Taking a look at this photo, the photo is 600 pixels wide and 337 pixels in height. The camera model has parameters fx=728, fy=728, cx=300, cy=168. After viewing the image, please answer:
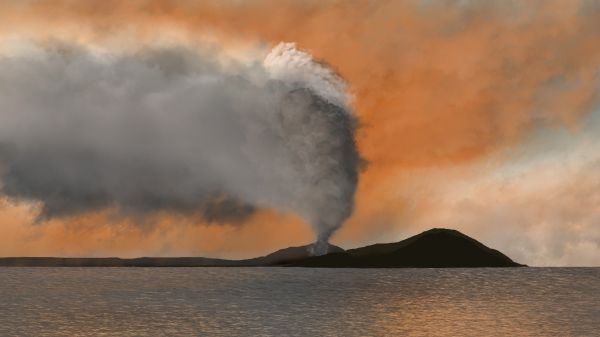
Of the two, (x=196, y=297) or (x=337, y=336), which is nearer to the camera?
(x=337, y=336)

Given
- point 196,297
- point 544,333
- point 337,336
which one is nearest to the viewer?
point 337,336

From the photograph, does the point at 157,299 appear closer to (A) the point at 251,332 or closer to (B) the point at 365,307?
(B) the point at 365,307

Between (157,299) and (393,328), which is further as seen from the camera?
(157,299)

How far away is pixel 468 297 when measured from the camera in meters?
131

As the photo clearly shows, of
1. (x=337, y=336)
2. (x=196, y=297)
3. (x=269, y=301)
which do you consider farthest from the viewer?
(x=196, y=297)

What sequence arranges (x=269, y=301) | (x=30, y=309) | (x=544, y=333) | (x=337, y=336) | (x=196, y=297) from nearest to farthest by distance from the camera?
1. (x=337, y=336)
2. (x=544, y=333)
3. (x=30, y=309)
4. (x=269, y=301)
5. (x=196, y=297)

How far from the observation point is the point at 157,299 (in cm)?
12256

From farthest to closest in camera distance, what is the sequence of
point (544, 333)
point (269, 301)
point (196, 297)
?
1. point (196, 297)
2. point (269, 301)
3. point (544, 333)

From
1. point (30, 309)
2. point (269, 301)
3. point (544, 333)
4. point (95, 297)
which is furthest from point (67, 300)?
point (544, 333)

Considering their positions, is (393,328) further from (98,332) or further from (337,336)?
(98,332)

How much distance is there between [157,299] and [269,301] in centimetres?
1982

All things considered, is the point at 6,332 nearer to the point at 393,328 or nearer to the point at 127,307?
the point at 127,307

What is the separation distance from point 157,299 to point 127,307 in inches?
672

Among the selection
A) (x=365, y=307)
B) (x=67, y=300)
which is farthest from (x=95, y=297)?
(x=365, y=307)
